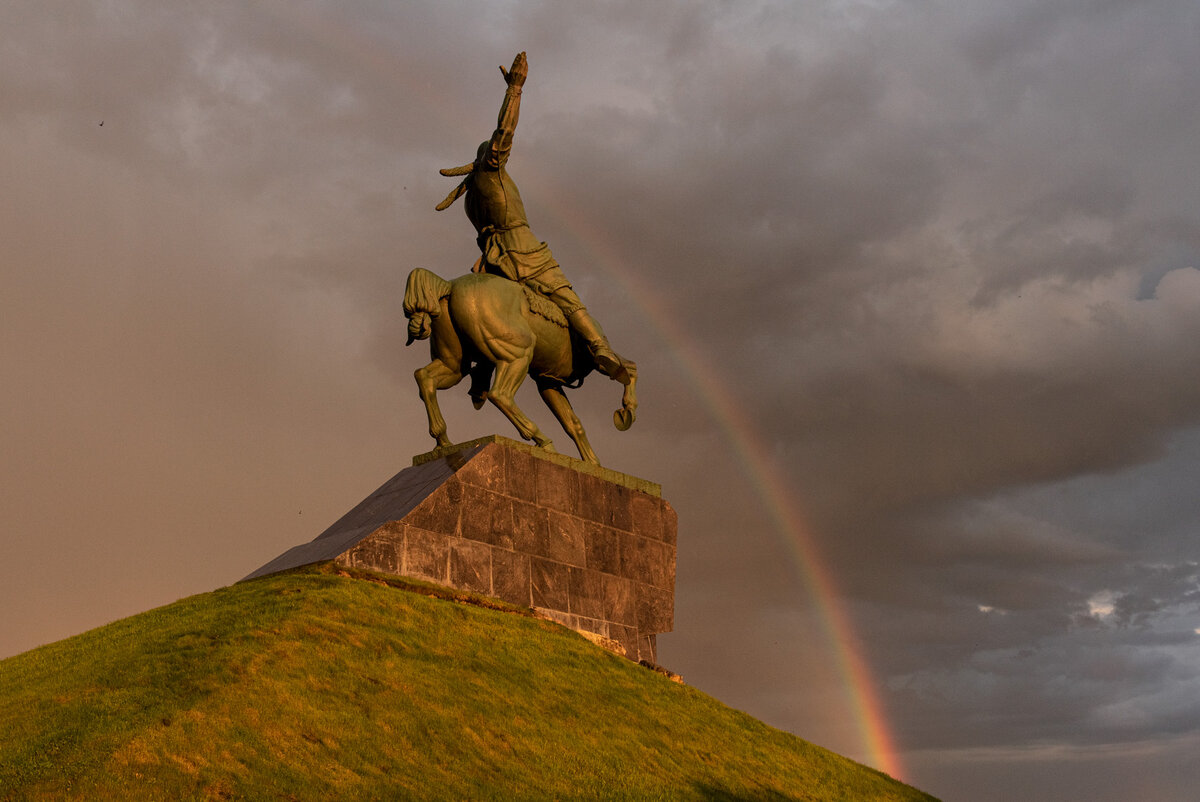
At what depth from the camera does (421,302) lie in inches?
851

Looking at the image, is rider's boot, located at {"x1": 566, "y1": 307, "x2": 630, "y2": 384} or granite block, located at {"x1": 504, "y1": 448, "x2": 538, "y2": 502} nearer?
granite block, located at {"x1": 504, "y1": 448, "x2": 538, "y2": 502}

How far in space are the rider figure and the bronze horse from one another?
0.45 metres

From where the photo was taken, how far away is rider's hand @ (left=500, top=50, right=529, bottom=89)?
22125 mm

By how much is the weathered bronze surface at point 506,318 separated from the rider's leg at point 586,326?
0.06 feet

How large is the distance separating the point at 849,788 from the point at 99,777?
11.1m

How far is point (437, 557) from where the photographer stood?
19.4m

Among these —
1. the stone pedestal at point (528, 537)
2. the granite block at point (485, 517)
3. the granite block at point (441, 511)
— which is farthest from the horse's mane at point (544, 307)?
the granite block at point (441, 511)

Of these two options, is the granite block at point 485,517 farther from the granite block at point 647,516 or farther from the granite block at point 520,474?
the granite block at point 647,516

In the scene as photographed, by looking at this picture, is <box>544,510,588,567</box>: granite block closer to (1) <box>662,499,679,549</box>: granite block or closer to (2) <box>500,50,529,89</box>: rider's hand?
(1) <box>662,499,679,549</box>: granite block

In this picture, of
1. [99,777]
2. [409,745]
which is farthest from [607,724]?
[99,777]

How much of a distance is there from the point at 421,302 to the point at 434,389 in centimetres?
158

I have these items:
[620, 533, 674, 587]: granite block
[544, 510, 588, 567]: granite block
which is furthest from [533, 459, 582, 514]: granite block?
[620, 533, 674, 587]: granite block

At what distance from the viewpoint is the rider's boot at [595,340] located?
77.7 feet

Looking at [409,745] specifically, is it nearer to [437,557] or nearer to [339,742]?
[339,742]
